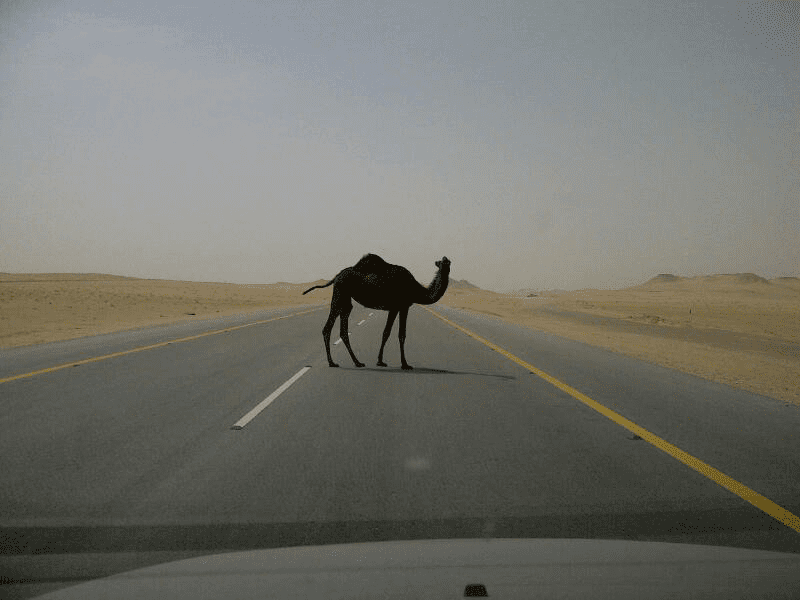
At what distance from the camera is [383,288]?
13391mm

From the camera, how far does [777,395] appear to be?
1101 centimetres

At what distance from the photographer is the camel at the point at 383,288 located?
13414mm

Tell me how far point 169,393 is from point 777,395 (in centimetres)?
933

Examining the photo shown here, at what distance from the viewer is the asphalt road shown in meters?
4.23

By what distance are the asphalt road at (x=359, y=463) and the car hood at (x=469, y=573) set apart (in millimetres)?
614

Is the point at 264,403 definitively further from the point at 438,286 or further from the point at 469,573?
the point at 469,573

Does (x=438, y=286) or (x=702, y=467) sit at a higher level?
(x=438, y=286)

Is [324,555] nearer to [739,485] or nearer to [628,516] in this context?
[628,516]

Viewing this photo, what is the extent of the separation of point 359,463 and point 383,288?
753 cm

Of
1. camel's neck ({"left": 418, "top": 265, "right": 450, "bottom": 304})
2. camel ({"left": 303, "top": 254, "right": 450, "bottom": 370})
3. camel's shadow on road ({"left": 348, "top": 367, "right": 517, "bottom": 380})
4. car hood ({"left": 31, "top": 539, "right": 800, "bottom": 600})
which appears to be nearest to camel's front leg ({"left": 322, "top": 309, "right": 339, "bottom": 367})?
camel ({"left": 303, "top": 254, "right": 450, "bottom": 370})

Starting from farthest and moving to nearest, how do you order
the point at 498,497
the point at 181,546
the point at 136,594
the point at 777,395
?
1. the point at 777,395
2. the point at 498,497
3. the point at 181,546
4. the point at 136,594

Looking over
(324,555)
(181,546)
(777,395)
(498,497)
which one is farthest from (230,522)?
(777,395)

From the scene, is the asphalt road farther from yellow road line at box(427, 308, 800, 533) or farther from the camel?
the camel

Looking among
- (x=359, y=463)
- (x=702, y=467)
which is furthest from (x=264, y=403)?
(x=702, y=467)
